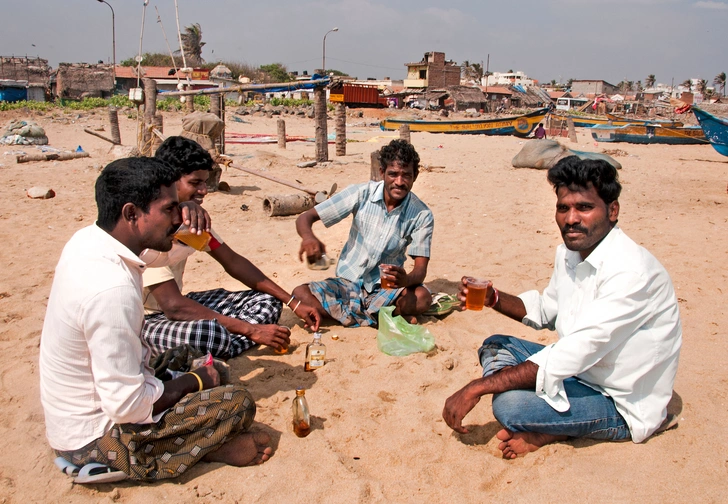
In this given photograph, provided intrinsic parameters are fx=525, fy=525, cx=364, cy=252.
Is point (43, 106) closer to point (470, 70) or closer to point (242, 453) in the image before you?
point (242, 453)

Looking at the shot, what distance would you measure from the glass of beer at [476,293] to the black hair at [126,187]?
1.57 meters

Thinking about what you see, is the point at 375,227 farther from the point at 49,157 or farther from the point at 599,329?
the point at 49,157

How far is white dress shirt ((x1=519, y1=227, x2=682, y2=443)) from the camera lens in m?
2.08

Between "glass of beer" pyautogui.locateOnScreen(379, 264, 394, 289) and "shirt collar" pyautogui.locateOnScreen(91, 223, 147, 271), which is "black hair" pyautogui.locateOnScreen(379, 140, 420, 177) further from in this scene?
"shirt collar" pyautogui.locateOnScreen(91, 223, 147, 271)

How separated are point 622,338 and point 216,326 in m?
2.15

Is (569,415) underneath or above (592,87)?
underneath

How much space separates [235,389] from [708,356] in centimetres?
291

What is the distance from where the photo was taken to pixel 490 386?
2281 millimetres

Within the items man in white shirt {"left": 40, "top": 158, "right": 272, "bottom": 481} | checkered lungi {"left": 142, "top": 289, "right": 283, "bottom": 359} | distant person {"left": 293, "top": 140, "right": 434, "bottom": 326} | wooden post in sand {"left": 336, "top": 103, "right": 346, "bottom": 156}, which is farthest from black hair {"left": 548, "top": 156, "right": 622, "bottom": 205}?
wooden post in sand {"left": 336, "top": 103, "right": 346, "bottom": 156}

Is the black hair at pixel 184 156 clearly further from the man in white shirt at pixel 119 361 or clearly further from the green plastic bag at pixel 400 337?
the green plastic bag at pixel 400 337

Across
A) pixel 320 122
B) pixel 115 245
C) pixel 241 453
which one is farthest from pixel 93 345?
pixel 320 122

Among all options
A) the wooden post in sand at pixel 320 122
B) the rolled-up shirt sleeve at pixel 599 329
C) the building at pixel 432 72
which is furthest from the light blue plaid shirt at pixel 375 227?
the building at pixel 432 72

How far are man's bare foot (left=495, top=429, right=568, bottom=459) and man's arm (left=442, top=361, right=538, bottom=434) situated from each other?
9.1 inches

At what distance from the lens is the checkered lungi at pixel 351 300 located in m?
3.78
